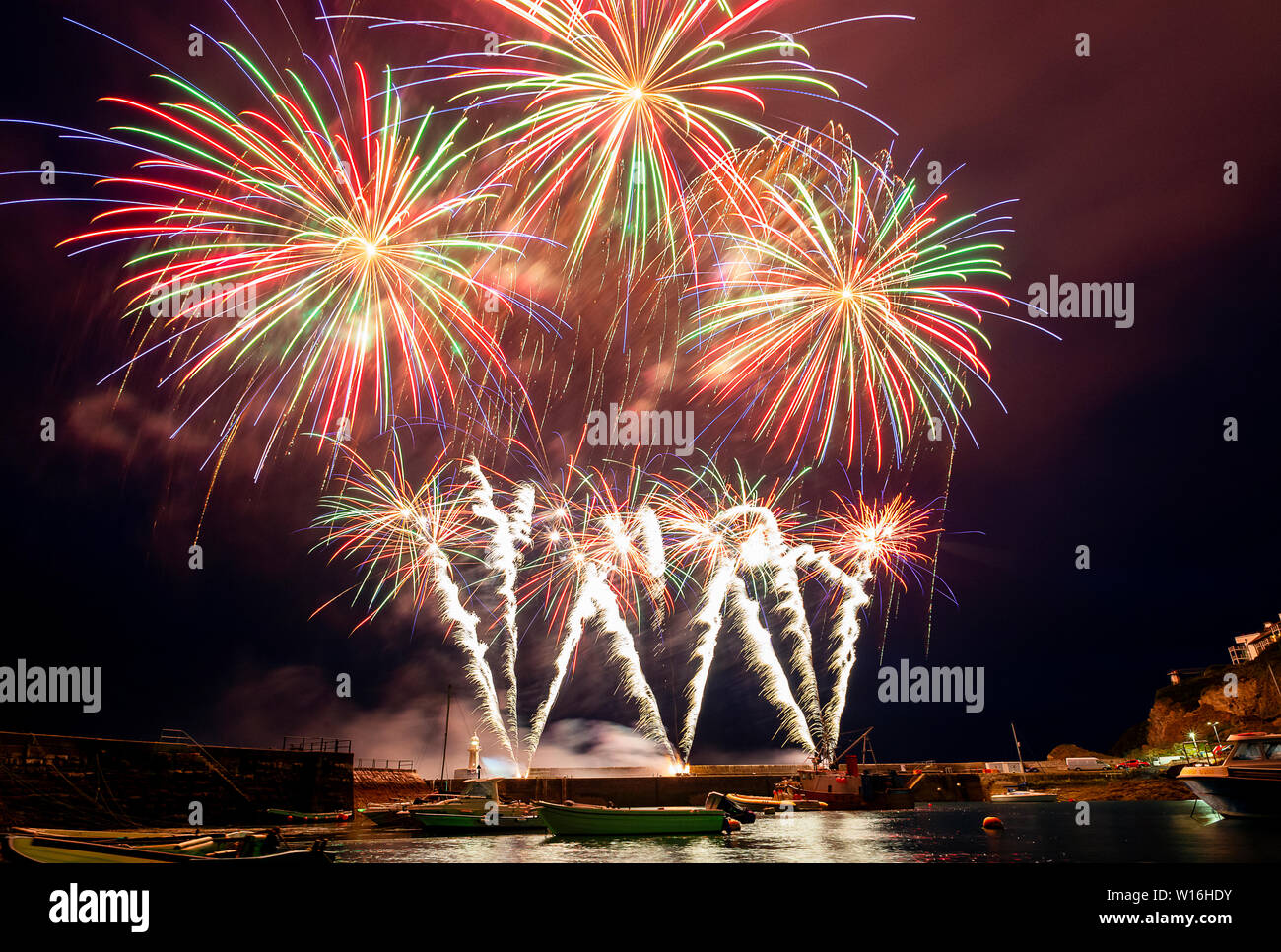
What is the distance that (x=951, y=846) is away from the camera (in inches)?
1570

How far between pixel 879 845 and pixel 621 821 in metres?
15.0

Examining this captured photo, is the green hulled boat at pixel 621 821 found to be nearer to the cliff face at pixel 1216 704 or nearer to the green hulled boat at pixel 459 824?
the green hulled boat at pixel 459 824

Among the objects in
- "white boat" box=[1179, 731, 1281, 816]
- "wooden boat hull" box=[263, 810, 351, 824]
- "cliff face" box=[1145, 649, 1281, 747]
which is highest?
"white boat" box=[1179, 731, 1281, 816]

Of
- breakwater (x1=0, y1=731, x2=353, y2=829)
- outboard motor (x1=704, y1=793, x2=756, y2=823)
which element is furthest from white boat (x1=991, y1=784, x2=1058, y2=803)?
breakwater (x1=0, y1=731, x2=353, y2=829)

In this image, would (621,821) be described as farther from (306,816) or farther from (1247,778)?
(1247,778)

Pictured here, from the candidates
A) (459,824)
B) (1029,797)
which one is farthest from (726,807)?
(1029,797)

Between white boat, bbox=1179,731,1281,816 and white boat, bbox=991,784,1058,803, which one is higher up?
white boat, bbox=1179,731,1281,816

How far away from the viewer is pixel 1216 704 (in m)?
128

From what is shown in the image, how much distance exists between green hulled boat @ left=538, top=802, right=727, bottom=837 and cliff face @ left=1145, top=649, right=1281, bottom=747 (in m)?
101

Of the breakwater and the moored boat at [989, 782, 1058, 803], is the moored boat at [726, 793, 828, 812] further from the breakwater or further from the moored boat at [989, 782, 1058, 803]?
the breakwater

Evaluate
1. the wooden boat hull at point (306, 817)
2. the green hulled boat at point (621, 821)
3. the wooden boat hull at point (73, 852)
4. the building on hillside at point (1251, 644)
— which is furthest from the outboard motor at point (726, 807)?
the building on hillside at point (1251, 644)

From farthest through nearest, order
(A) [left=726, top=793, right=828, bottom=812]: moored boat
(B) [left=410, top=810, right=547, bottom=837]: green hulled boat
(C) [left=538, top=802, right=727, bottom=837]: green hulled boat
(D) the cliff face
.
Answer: (D) the cliff face, (A) [left=726, top=793, right=828, bottom=812]: moored boat, (B) [left=410, top=810, right=547, bottom=837]: green hulled boat, (C) [left=538, top=802, right=727, bottom=837]: green hulled boat

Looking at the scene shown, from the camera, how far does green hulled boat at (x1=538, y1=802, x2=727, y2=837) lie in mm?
45259

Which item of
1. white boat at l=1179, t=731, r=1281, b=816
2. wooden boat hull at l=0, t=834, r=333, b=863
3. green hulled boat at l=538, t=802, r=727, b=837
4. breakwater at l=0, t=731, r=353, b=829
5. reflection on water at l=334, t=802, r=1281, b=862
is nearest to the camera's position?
wooden boat hull at l=0, t=834, r=333, b=863
